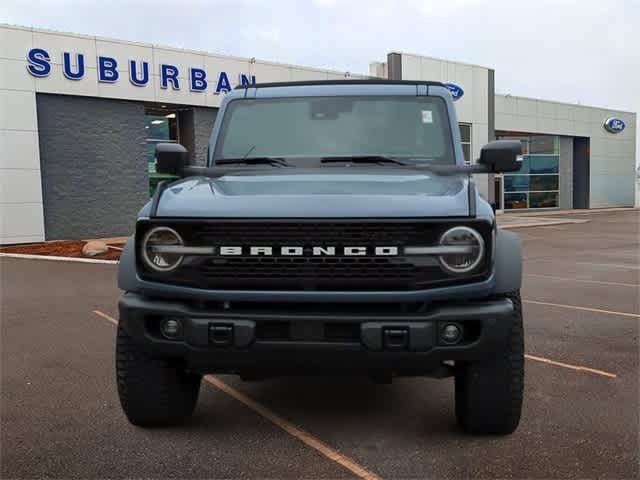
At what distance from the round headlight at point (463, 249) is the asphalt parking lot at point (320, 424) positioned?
107 cm

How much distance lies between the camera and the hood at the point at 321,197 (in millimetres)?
2910

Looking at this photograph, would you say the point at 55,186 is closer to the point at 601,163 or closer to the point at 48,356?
the point at 48,356

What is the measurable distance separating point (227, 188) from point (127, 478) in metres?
1.58

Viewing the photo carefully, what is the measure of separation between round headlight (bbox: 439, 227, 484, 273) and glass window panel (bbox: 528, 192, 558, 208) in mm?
38680

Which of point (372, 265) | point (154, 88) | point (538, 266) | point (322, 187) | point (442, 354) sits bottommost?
point (538, 266)

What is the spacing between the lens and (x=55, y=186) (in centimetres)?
1891

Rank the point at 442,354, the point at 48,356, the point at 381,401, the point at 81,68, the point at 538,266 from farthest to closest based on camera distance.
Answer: the point at 81,68, the point at 538,266, the point at 48,356, the point at 381,401, the point at 442,354

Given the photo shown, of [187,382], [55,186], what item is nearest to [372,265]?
[187,382]

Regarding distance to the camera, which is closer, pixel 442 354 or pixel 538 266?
pixel 442 354

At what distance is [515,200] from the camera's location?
127ft

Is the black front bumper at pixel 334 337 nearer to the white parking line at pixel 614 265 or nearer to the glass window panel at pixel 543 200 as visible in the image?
the white parking line at pixel 614 265

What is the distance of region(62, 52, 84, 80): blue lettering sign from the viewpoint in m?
18.5

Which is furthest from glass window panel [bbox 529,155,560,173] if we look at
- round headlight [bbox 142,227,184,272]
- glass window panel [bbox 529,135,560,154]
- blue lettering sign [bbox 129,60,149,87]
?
round headlight [bbox 142,227,184,272]

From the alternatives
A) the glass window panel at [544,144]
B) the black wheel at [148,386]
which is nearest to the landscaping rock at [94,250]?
the black wheel at [148,386]
